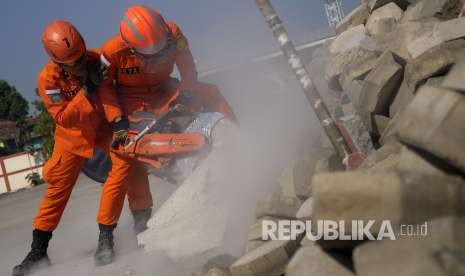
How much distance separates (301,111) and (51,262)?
2.91m

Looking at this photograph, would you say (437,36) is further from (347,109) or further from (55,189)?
(55,189)

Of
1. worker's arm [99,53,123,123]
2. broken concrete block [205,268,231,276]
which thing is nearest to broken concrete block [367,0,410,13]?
worker's arm [99,53,123,123]

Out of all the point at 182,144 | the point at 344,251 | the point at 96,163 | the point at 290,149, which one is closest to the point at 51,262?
the point at 96,163

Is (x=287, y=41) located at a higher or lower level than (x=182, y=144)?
higher

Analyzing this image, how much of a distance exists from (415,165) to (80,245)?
4518 mm

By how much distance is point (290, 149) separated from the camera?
4758mm

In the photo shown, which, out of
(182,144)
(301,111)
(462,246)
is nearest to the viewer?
(462,246)

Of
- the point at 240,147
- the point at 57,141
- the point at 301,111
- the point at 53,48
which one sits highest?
the point at 53,48

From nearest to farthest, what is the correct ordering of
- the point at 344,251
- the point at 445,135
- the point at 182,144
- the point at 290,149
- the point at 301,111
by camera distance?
the point at 445,135 → the point at 344,251 → the point at 182,144 → the point at 290,149 → the point at 301,111

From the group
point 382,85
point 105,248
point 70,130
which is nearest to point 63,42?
point 70,130

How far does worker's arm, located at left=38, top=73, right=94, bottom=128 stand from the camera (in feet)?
14.9

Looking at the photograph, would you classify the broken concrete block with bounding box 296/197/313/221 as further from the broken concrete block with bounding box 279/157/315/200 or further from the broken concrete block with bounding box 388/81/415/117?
the broken concrete block with bounding box 388/81/415/117

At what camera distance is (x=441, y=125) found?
1.85 m

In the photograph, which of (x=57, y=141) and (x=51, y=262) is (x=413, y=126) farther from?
(x=51, y=262)
